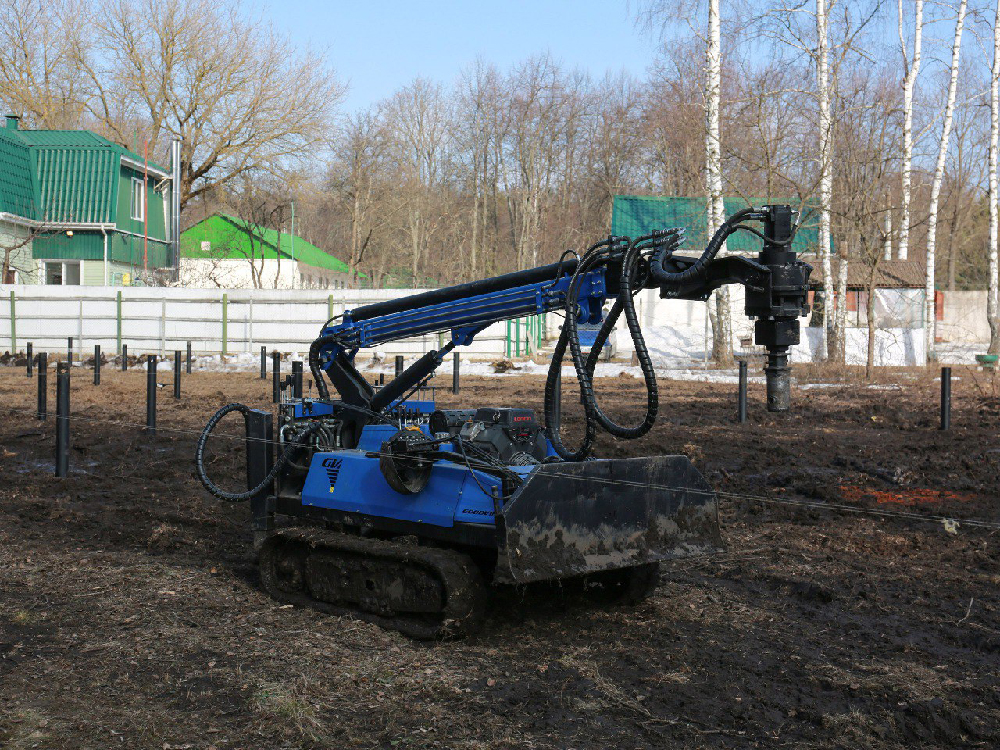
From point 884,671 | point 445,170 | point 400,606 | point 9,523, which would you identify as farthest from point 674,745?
point 445,170

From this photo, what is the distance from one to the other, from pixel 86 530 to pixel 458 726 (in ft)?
17.5

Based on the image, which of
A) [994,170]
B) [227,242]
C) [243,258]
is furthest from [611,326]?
[227,242]

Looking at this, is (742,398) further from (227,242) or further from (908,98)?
(227,242)

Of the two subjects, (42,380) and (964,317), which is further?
(964,317)

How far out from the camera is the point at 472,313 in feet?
22.8

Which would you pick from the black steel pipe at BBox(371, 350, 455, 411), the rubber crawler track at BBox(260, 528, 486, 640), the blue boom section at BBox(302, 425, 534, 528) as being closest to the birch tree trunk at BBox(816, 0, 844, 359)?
the black steel pipe at BBox(371, 350, 455, 411)

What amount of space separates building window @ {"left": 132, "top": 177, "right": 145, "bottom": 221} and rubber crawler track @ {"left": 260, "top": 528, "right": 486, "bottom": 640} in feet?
124

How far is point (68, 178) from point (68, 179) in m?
0.04

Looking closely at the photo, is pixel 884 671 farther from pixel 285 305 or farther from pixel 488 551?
pixel 285 305

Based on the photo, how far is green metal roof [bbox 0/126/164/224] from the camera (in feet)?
125

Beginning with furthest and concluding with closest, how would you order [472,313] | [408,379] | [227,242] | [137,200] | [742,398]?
[227,242]
[137,200]
[742,398]
[408,379]
[472,313]

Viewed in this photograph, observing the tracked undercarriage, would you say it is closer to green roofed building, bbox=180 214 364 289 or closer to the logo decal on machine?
the logo decal on machine

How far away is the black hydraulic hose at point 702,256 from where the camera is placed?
5.32m

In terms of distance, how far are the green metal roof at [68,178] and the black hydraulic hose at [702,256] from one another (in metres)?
35.9
